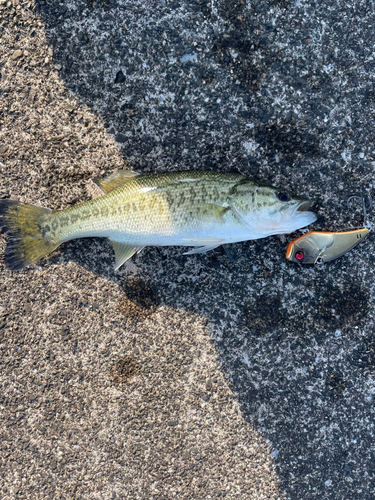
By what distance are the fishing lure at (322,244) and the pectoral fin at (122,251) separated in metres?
1.31

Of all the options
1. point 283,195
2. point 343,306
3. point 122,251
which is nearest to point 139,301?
point 122,251

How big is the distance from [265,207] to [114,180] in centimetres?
125

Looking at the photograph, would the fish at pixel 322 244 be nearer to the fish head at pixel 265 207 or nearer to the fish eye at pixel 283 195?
the fish head at pixel 265 207

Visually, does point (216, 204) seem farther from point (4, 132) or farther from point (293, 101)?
point (4, 132)

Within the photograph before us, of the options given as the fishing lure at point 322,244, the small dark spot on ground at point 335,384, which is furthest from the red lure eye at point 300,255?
the small dark spot on ground at point 335,384

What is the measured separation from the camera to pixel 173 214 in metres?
2.61

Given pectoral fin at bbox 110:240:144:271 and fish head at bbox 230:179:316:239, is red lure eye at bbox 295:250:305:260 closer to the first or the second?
A: fish head at bbox 230:179:316:239

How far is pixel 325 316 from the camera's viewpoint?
2.95 metres

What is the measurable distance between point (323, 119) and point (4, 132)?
2795mm

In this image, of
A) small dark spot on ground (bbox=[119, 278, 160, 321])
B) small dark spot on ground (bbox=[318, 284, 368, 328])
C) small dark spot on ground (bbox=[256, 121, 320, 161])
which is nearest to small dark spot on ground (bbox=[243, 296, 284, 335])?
small dark spot on ground (bbox=[318, 284, 368, 328])

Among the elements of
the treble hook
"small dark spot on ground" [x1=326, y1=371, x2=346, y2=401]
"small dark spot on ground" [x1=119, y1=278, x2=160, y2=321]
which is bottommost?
"small dark spot on ground" [x1=326, y1=371, x2=346, y2=401]

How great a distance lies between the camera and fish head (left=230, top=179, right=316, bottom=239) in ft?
8.39

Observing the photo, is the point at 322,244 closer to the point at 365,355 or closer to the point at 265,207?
the point at 265,207

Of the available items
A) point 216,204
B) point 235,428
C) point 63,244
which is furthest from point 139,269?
point 235,428
